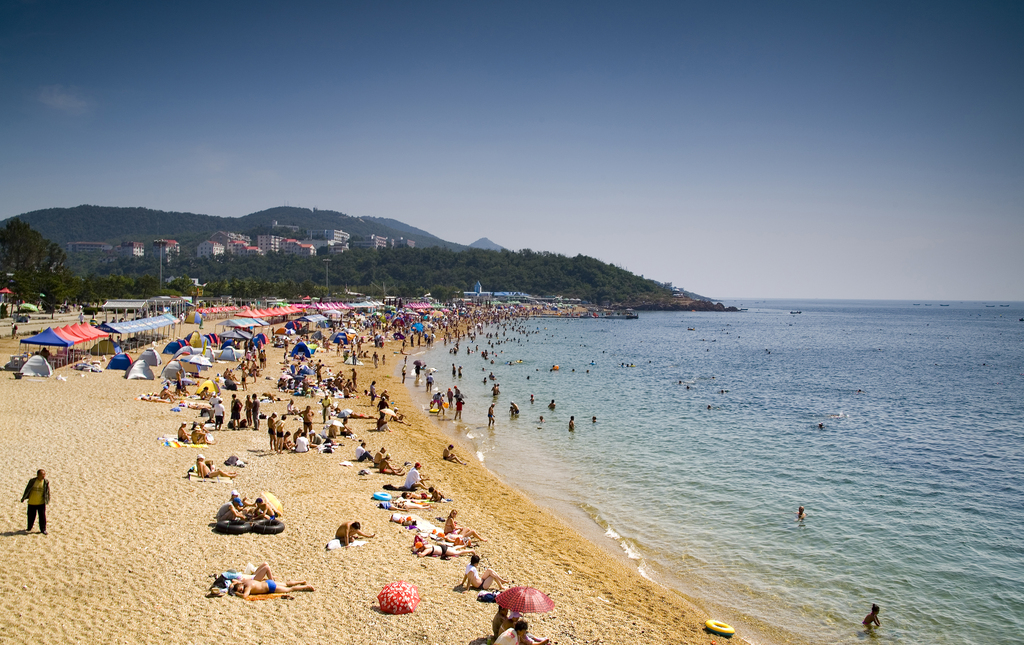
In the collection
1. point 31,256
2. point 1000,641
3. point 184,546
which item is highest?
point 31,256

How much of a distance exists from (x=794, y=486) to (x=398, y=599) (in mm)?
12071

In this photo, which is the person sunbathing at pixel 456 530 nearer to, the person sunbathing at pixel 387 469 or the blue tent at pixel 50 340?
the person sunbathing at pixel 387 469

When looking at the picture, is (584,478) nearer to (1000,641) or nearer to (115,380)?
(1000,641)

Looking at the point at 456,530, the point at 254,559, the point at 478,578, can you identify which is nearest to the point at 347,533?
the point at 254,559

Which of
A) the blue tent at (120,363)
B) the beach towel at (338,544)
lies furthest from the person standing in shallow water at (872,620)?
the blue tent at (120,363)

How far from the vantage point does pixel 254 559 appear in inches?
326

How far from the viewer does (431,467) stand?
586 inches

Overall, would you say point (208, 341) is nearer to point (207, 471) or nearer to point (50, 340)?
point (50, 340)

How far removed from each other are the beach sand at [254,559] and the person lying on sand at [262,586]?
6.3 inches

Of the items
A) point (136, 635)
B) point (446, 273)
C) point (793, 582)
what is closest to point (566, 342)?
point (793, 582)

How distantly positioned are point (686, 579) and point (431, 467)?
6966 millimetres

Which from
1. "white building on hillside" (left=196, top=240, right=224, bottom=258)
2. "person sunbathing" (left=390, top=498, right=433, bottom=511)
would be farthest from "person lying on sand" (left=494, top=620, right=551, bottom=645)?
"white building on hillside" (left=196, top=240, right=224, bottom=258)

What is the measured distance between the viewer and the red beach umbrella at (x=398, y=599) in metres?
7.29

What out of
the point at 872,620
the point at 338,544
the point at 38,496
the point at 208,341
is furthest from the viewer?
the point at 208,341
